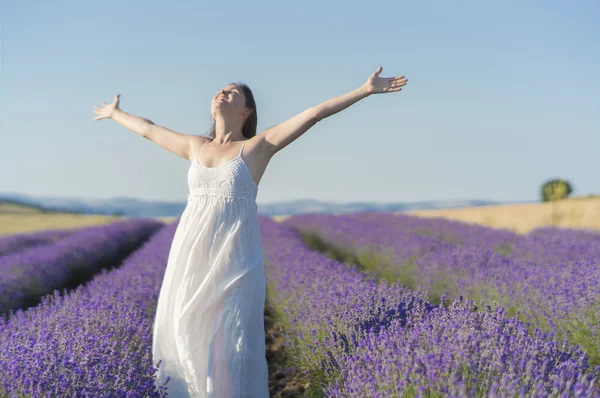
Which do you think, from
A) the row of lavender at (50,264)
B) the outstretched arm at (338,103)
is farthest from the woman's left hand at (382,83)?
the row of lavender at (50,264)

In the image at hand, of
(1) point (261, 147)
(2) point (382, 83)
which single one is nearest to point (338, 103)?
(2) point (382, 83)

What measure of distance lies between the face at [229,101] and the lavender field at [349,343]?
3.83 feet

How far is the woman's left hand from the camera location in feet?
7.46

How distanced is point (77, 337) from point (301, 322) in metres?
1.20

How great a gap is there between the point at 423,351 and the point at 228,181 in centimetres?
118

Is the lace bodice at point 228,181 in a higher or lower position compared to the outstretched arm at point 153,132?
lower

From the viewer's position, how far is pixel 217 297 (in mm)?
2383

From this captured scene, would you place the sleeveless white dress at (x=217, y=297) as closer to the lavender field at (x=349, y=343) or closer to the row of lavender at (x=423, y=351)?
the lavender field at (x=349, y=343)

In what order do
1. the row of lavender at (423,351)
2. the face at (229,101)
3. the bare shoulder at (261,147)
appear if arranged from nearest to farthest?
the row of lavender at (423,351) → the bare shoulder at (261,147) → the face at (229,101)

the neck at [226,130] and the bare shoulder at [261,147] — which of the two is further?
the neck at [226,130]

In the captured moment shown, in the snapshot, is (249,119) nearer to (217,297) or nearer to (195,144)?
(195,144)

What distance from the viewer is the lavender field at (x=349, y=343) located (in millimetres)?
1699

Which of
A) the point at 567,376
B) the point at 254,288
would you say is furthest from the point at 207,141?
the point at 567,376

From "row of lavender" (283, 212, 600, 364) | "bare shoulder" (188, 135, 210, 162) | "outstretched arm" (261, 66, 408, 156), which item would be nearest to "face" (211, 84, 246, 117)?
"bare shoulder" (188, 135, 210, 162)
